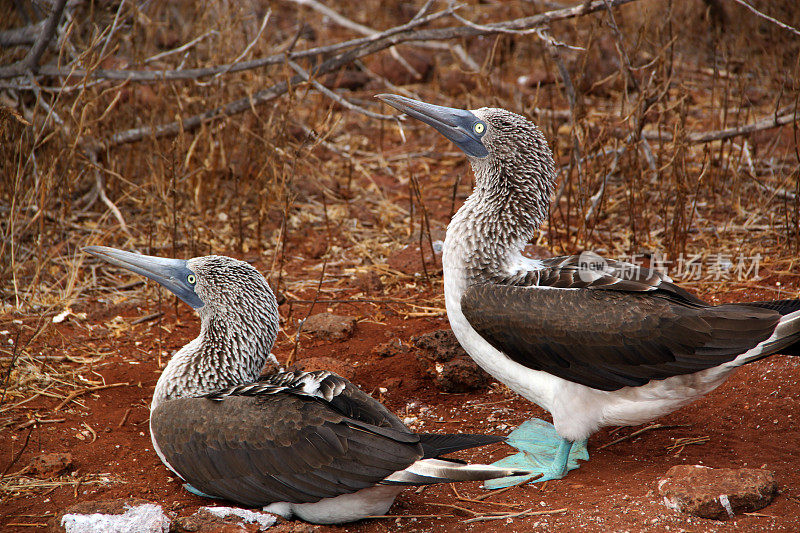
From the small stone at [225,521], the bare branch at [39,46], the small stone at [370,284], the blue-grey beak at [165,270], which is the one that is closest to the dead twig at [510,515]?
the small stone at [225,521]

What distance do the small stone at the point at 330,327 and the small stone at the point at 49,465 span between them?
1702 mm

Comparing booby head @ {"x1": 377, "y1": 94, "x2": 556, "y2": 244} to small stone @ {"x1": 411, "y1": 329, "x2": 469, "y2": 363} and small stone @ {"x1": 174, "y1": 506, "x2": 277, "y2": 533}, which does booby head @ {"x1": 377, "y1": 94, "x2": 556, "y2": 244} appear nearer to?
small stone @ {"x1": 411, "y1": 329, "x2": 469, "y2": 363}

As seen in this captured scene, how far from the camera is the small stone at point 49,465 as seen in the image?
3590 millimetres

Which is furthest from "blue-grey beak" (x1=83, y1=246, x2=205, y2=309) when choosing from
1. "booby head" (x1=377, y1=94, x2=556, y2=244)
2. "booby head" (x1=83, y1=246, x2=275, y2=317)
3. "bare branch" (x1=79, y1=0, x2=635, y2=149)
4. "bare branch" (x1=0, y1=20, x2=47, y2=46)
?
"bare branch" (x1=0, y1=20, x2=47, y2=46)

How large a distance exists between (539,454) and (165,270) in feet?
6.73

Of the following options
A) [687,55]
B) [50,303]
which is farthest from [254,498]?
[687,55]

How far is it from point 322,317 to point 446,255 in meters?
1.32

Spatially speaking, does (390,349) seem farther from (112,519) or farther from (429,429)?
(112,519)

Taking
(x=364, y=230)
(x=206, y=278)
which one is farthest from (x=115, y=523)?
(x=364, y=230)

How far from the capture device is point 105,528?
9.93ft

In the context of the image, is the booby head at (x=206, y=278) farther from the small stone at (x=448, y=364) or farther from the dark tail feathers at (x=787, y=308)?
the dark tail feathers at (x=787, y=308)

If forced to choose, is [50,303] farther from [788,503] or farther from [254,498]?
[788,503]

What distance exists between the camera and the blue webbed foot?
366 cm

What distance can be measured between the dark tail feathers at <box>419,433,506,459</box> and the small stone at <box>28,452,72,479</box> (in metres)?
1.68
